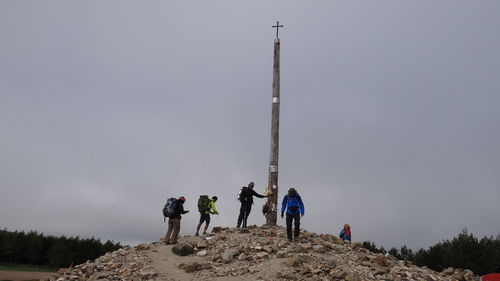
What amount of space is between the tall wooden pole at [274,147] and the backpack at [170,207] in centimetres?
474

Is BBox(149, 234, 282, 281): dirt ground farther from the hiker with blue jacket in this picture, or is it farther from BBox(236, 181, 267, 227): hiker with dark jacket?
BBox(236, 181, 267, 227): hiker with dark jacket

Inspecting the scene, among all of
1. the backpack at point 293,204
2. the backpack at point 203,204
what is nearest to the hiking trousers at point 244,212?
the backpack at point 203,204

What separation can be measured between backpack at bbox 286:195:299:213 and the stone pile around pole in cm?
132

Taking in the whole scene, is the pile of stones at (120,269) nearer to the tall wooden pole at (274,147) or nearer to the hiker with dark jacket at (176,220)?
the hiker with dark jacket at (176,220)

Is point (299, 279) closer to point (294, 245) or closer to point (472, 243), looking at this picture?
point (294, 245)

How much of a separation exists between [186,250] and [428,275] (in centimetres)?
861

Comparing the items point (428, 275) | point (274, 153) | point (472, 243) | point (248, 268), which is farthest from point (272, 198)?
point (472, 243)

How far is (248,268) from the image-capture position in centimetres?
1442

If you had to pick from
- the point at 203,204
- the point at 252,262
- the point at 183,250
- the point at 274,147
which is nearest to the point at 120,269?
the point at 183,250

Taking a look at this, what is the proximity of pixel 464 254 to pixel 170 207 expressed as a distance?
1483 cm

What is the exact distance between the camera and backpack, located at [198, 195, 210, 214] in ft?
61.6

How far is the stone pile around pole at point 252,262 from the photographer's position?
14.1 metres

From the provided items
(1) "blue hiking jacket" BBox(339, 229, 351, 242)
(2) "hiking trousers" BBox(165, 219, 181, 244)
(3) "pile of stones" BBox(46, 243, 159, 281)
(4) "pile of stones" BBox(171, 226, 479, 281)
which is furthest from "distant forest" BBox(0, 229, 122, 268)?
(1) "blue hiking jacket" BBox(339, 229, 351, 242)

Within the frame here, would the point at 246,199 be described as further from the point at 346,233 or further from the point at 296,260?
the point at 346,233
